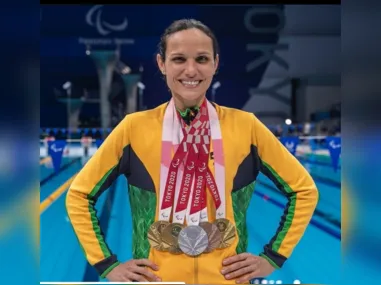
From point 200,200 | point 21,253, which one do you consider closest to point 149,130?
point 200,200

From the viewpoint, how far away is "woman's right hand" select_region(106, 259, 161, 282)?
169 centimetres

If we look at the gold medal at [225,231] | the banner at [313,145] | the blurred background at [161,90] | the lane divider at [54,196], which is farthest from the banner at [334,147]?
the gold medal at [225,231]

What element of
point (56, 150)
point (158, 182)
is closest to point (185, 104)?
point (158, 182)

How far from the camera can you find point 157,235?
1.70 meters

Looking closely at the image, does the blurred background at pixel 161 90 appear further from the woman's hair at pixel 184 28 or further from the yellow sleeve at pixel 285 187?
the yellow sleeve at pixel 285 187

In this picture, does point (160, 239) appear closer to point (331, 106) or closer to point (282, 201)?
point (282, 201)

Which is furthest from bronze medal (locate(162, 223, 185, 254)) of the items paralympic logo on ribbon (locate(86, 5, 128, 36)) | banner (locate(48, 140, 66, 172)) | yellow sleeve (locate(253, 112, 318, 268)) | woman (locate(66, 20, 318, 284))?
banner (locate(48, 140, 66, 172))

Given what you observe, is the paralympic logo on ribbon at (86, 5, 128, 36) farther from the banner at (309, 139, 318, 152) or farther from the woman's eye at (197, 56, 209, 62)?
the banner at (309, 139, 318, 152)

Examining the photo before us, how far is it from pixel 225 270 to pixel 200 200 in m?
0.28

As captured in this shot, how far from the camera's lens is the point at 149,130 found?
1.69m

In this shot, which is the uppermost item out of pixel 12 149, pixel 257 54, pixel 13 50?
pixel 257 54

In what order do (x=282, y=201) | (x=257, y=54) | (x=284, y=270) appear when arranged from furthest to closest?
(x=257, y=54) → (x=282, y=201) → (x=284, y=270)

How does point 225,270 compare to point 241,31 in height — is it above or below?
below

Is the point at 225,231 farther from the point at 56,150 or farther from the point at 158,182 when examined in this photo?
the point at 56,150
